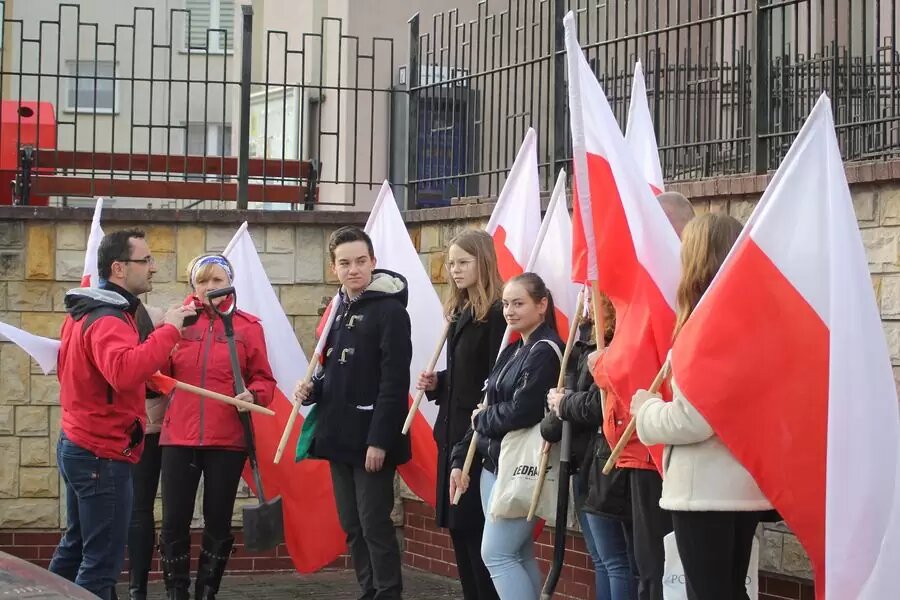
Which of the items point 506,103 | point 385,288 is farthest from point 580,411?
point 506,103

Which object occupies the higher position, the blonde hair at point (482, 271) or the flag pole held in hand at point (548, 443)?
the blonde hair at point (482, 271)

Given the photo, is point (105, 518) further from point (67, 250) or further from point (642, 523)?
point (67, 250)

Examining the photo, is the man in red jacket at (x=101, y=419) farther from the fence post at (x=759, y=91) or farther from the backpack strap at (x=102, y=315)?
the fence post at (x=759, y=91)

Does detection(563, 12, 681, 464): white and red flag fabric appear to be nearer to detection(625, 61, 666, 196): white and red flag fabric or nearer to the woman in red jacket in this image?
detection(625, 61, 666, 196): white and red flag fabric

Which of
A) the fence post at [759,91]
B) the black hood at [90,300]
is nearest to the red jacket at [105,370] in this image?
the black hood at [90,300]

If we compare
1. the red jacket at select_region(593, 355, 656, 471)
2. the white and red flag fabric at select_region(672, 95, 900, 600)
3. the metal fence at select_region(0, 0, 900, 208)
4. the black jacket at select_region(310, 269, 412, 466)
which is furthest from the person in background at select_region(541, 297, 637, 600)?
the metal fence at select_region(0, 0, 900, 208)

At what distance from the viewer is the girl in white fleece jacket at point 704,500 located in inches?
197

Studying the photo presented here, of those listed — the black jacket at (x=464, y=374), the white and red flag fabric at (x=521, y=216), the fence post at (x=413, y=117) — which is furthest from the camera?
the fence post at (x=413, y=117)

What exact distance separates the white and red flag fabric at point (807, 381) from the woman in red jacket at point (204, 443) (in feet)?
12.0

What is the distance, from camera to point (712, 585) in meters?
5.02

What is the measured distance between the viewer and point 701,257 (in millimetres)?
5262

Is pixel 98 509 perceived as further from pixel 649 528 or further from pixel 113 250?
pixel 649 528

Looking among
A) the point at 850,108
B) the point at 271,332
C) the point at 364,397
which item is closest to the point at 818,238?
the point at 850,108

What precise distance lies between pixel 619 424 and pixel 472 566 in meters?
1.92
